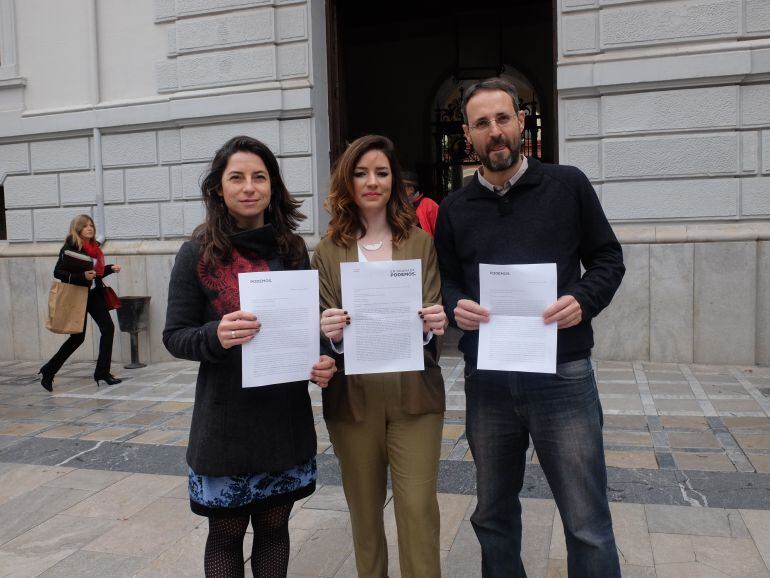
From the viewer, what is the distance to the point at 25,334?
10.2 metres

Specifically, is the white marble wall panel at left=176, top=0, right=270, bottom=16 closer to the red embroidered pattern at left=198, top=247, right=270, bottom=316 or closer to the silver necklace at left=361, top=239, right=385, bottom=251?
the silver necklace at left=361, top=239, right=385, bottom=251

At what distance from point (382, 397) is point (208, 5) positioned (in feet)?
25.8

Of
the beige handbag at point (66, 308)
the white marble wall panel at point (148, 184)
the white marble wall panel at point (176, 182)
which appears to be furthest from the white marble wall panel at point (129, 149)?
the beige handbag at point (66, 308)

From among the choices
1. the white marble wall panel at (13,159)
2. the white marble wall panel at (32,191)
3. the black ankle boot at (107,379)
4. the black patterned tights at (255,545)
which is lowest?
the black ankle boot at (107,379)

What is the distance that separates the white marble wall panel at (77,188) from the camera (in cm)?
997

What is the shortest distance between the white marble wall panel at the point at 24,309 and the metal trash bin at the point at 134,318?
1.71 metres

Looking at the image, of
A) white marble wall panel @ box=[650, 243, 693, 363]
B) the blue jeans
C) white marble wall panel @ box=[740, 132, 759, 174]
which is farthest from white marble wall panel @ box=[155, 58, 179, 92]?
the blue jeans

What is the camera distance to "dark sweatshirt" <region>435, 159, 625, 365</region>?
2.46m

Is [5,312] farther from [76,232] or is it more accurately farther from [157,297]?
[76,232]

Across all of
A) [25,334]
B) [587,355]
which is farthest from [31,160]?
[587,355]

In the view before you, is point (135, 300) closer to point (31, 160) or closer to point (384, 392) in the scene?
point (31, 160)

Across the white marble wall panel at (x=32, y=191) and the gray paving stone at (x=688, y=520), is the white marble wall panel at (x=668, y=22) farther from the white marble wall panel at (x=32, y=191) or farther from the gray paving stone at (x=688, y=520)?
the white marble wall panel at (x=32, y=191)

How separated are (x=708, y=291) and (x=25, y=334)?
869cm

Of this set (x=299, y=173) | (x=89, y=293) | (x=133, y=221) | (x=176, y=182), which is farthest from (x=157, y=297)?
(x=299, y=173)
